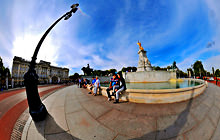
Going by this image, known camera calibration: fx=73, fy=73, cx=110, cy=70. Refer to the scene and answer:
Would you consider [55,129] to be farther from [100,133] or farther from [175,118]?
[175,118]

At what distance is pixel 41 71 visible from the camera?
44.1m

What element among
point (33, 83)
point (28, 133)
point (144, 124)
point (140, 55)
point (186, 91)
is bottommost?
point (28, 133)

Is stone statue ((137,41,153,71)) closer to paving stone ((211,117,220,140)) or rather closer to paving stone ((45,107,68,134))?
paving stone ((211,117,220,140))

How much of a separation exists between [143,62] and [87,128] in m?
23.5

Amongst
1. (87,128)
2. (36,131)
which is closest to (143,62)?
(87,128)

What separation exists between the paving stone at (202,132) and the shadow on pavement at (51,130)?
3438 millimetres

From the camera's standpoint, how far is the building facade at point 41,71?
114 ft

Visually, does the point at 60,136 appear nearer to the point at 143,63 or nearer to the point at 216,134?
the point at 216,134

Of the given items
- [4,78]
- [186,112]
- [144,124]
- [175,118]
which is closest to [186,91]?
[186,112]

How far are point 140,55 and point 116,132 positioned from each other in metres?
24.4

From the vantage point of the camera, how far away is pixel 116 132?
2.26 meters

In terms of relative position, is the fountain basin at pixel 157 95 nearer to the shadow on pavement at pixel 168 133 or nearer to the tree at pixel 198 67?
the shadow on pavement at pixel 168 133

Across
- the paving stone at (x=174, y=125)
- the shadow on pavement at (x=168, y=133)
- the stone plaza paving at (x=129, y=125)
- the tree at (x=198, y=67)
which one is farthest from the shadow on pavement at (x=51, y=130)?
the tree at (x=198, y=67)

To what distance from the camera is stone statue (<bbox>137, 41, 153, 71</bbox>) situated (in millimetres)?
21938
